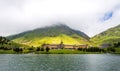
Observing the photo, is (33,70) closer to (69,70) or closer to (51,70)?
(51,70)

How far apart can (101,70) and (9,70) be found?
1740 inches

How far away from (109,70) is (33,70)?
1449 inches

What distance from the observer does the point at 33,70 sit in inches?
4208

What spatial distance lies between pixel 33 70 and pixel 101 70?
32.8 metres

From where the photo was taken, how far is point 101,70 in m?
106

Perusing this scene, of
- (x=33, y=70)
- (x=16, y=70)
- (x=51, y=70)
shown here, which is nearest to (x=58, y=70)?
(x=51, y=70)

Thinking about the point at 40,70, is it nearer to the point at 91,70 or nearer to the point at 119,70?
the point at 91,70

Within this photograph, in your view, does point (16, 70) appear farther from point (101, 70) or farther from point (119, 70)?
point (119, 70)

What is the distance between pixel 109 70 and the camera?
10694 centimetres

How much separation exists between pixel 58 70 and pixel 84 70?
1257 cm

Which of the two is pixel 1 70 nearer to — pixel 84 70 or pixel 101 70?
pixel 84 70

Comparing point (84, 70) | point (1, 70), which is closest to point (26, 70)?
point (1, 70)

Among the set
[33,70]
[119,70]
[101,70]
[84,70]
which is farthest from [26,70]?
[119,70]

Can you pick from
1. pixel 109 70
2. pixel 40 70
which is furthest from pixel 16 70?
pixel 109 70
